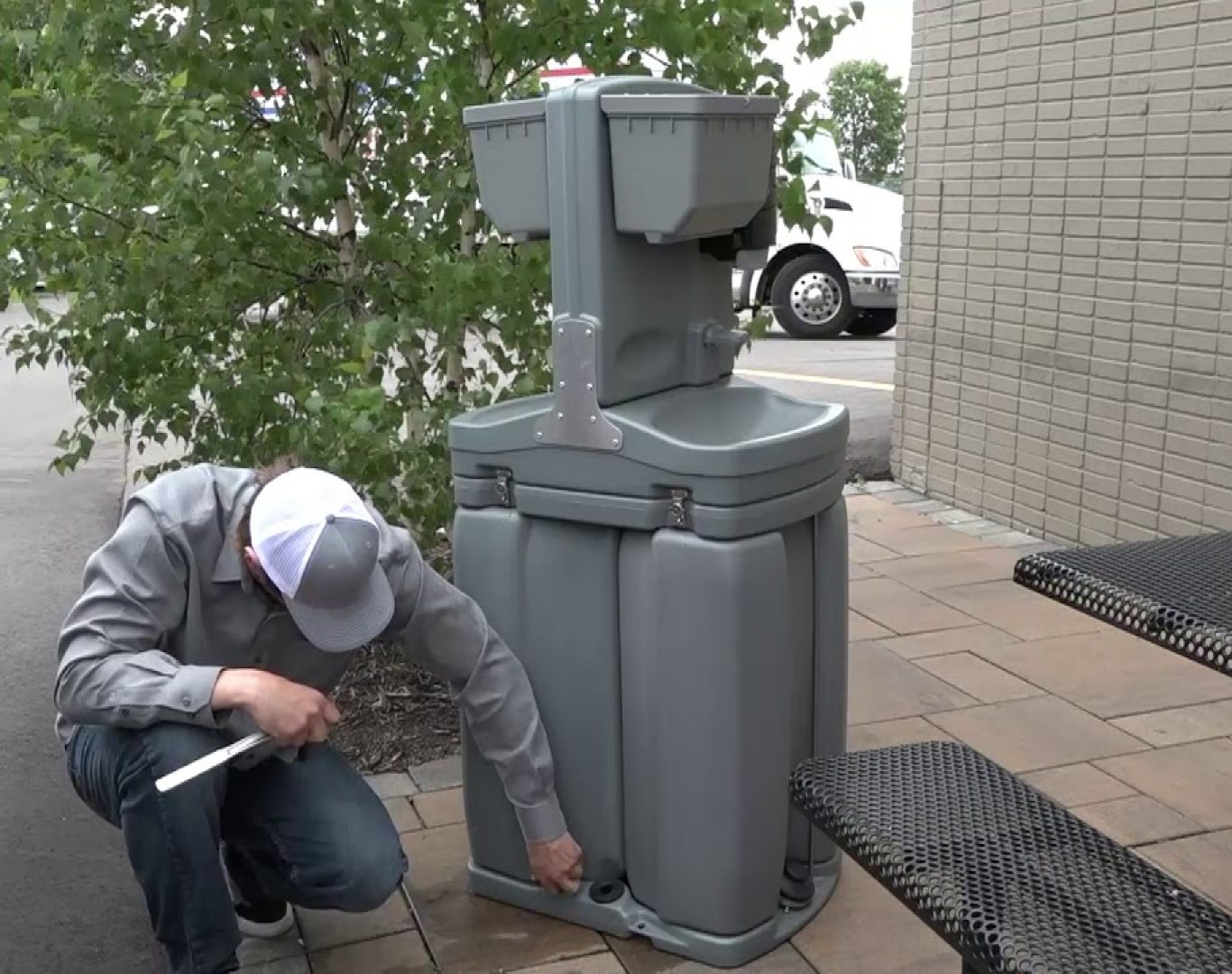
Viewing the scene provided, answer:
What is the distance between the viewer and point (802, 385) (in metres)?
10.4

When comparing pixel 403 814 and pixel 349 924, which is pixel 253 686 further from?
pixel 403 814

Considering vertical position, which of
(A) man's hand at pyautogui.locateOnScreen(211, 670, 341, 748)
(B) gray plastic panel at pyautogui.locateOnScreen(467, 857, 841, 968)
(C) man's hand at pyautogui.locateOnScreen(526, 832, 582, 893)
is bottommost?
(B) gray plastic panel at pyautogui.locateOnScreen(467, 857, 841, 968)

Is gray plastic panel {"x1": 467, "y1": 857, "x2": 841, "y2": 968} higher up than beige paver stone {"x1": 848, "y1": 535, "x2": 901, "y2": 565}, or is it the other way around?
gray plastic panel {"x1": 467, "y1": 857, "x2": 841, "y2": 968}

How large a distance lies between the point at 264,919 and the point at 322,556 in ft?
3.45

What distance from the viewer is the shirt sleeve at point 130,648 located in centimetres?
245

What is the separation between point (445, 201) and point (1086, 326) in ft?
9.55

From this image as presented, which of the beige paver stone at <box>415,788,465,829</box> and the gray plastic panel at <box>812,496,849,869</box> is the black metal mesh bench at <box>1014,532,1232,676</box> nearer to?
the gray plastic panel at <box>812,496,849,869</box>

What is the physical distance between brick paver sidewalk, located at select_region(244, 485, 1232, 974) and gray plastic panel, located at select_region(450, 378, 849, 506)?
0.96 metres

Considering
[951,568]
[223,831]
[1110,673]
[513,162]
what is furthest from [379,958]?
[951,568]

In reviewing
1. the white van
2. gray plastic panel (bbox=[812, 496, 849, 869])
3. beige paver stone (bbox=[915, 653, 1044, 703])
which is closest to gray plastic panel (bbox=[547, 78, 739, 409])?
Result: gray plastic panel (bbox=[812, 496, 849, 869])

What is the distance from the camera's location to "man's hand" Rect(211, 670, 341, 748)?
8.00 feet

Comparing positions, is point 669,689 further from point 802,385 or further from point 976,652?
point 802,385

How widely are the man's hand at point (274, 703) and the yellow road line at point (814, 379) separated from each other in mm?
8046

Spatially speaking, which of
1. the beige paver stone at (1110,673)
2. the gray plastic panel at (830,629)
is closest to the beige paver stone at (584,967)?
the gray plastic panel at (830,629)
